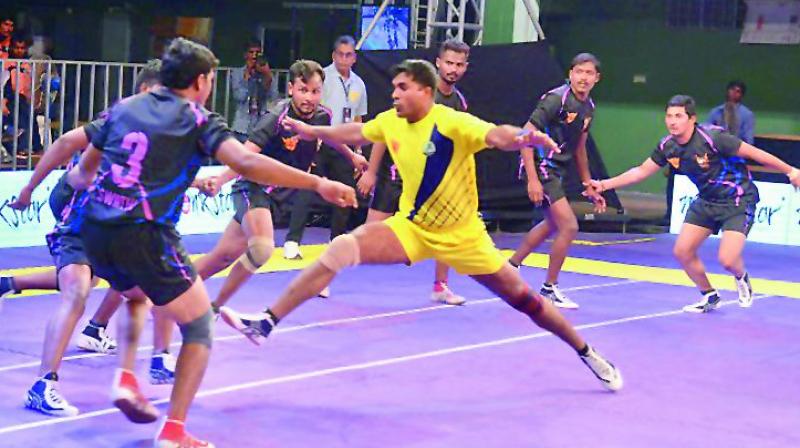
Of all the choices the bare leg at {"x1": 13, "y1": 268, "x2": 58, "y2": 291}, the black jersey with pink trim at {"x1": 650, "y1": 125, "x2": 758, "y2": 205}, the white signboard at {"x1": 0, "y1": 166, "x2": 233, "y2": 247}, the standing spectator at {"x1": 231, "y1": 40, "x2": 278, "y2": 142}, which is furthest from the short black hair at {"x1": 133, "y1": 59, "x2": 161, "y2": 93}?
the standing spectator at {"x1": 231, "y1": 40, "x2": 278, "y2": 142}

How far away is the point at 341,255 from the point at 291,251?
617 cm

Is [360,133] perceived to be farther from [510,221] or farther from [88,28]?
[88,28]

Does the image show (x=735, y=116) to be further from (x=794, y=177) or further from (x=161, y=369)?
(x=161, y=369)

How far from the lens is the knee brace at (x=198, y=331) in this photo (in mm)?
6004

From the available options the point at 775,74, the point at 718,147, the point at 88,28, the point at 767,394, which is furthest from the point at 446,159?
the point at 88,28

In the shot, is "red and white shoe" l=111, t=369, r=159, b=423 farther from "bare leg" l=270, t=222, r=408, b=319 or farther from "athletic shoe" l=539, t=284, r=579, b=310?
"athletic shoe" l=539, t=284, r=579, b=310

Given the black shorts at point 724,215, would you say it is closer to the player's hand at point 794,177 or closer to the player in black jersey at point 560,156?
the player's hand at point 794,177

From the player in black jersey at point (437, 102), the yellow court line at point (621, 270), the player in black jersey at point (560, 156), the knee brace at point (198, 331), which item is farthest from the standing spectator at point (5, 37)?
the knee brace at point (198, 331)

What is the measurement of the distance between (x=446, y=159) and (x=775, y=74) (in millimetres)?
15951

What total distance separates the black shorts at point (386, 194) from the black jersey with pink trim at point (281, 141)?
75cm

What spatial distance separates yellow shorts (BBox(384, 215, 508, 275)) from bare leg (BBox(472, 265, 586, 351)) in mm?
62

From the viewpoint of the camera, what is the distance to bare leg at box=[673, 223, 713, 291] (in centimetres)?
Result: 1123

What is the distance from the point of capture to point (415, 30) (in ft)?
59.2

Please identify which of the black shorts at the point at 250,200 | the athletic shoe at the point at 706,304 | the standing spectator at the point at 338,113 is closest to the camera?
the black shorts at the point at 250,200
